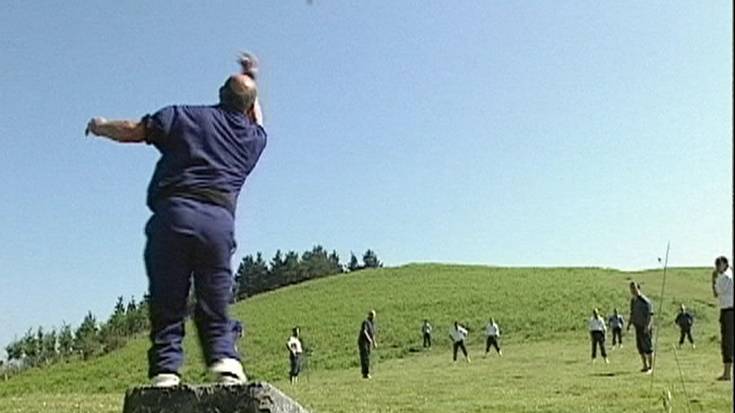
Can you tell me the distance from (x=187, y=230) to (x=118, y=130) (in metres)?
0.59

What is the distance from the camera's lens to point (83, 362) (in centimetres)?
7556

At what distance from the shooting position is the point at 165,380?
5133mm

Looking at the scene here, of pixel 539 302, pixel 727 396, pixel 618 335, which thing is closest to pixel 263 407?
pixel 727 396

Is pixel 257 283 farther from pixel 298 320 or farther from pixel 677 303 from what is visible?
pixel 677 303

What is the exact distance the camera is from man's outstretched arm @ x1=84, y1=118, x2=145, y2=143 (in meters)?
5.17

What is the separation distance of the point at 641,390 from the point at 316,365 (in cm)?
3711

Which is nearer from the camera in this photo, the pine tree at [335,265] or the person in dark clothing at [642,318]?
the person in dark clothing at [642,318]

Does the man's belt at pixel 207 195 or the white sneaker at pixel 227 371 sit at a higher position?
the man's belt at pixel 207 195

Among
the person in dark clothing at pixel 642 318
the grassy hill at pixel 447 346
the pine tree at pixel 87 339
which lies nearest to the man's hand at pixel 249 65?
the grassy hill at pixel 447 346

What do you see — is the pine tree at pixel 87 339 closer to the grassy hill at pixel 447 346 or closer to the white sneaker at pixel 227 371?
the grassy hill at pixel 447 346

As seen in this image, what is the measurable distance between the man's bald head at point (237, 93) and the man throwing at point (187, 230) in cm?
17

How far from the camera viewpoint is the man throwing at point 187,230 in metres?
5.13

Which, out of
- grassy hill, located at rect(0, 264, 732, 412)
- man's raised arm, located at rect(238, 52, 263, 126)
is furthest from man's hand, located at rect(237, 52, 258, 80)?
grassy hill, located at rect(0, 264, 732, 412)

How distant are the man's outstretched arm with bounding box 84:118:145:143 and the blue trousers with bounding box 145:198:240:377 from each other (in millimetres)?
359
